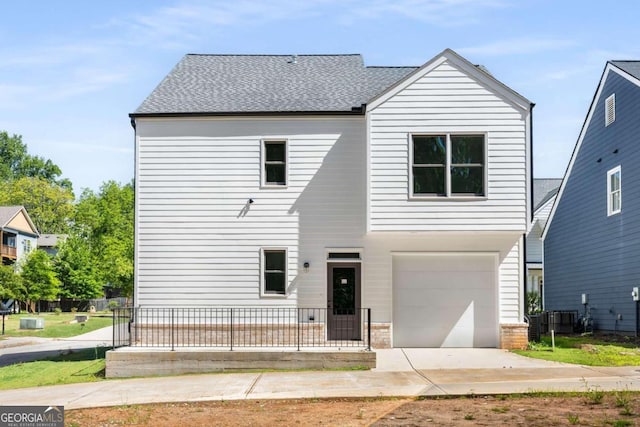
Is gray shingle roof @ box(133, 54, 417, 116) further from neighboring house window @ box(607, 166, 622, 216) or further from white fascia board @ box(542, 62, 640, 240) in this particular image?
neighboring house window @ box(607, 166, 622, 216)

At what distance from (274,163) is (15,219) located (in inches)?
2256

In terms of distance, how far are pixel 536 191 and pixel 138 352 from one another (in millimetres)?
32414

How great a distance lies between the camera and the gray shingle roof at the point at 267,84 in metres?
21.8

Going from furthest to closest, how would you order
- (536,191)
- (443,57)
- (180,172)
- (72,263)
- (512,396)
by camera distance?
(72,263) < (536,191) < (180,172) < (443,57) < (512,396)

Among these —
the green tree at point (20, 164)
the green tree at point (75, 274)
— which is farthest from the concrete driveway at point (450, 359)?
the green tree at point (20, 164)

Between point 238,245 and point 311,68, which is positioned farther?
point 311,68

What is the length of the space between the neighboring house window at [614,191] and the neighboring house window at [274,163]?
465 inches

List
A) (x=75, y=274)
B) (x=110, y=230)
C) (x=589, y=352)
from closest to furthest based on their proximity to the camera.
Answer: (x=589, y=352)
(x=75, y=274)
(x=110, y=230)

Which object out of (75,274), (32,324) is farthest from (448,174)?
(75,274)

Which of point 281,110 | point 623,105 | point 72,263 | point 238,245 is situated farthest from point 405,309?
point 72,263

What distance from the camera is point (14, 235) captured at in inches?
2803

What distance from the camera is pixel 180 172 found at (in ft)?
70.6

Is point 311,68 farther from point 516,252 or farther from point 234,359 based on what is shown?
point 234,359

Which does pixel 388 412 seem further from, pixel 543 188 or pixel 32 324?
pixel 543 188
